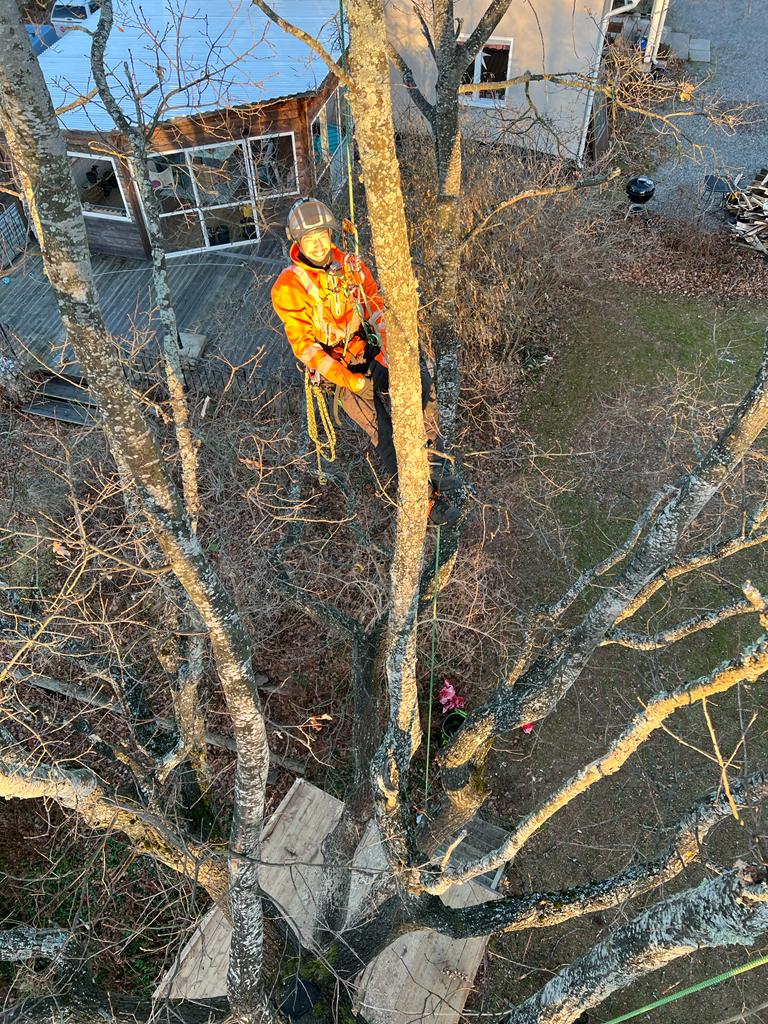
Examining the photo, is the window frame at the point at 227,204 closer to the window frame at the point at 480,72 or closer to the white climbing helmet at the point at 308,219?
the window frame at the point at 480,72

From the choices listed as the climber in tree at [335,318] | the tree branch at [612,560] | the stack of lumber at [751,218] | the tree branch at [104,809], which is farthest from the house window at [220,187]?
the tree branch at [104,809]

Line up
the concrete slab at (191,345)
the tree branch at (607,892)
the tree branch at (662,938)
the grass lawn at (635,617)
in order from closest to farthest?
the tree branch at (662,938) < the tree branch at (607,892) < the grass lawn at (635,617) < the concrete slab at (191,345)

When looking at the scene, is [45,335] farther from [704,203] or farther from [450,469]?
[704,203]

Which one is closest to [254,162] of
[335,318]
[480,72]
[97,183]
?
[97,183]

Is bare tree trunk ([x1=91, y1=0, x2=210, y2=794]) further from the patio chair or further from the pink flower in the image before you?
the patio chair

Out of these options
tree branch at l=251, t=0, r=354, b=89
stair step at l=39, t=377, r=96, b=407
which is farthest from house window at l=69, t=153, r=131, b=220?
tree branch at l=251, t=0, r=354, b=89

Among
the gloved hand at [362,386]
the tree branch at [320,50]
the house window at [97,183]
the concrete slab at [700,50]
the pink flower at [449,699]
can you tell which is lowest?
the pink flower at [449,699]

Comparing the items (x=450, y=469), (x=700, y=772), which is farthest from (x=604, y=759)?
(x=700, y=772)
